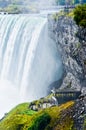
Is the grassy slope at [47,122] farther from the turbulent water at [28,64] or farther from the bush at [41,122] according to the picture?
the turbulent water at [28,64]

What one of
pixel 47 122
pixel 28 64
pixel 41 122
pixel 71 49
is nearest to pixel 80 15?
pixel 71 49

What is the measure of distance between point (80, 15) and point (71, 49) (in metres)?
6.87

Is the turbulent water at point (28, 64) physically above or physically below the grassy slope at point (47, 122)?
above

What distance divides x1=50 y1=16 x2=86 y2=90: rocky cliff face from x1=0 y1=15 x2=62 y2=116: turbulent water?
10.7 ft

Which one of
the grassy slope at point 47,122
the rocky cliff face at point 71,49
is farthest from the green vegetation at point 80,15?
the grassy slope at point 47,122

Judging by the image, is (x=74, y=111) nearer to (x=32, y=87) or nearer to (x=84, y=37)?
(x=84, y=37)

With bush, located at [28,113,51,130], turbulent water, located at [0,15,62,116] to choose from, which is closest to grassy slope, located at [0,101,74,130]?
bush, located at [28,113,51,130]

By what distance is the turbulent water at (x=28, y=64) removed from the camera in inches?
1871

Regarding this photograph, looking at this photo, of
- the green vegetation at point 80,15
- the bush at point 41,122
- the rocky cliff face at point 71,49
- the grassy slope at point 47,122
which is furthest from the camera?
the rocky cliff face at point 71,49

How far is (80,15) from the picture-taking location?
31.9 meters

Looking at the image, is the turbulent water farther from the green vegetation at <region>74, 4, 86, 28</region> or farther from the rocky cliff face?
the green vegetation at <region>74, 4, 86, 28</region>

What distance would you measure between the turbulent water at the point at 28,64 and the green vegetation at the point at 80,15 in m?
13.7

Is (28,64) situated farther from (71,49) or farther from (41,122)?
(41,122)

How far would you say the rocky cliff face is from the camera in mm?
36031
